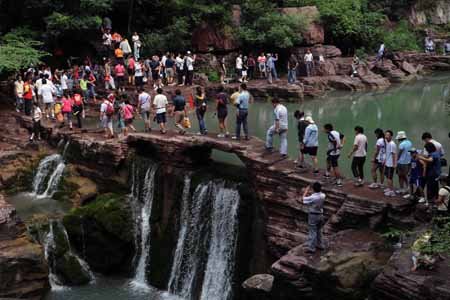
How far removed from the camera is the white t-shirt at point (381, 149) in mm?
14812

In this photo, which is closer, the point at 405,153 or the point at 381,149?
the point at 405,153

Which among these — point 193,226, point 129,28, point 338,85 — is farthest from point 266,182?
point 129,28

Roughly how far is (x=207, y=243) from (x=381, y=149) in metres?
6.69

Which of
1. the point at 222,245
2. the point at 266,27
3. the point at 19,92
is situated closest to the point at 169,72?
the point at 19,92

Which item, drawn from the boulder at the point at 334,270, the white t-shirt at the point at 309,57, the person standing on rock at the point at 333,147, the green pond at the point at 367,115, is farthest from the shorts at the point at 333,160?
the white t-shirt at the point at 309,57

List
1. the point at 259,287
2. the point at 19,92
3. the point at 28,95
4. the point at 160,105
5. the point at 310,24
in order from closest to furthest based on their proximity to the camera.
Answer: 1. the point at 259,287
2. the point at 160,105
3. the point at 28,95
4. the point at 19,92
5. the point at 310,24

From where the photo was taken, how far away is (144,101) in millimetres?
20516

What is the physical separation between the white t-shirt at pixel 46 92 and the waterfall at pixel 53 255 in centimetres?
651

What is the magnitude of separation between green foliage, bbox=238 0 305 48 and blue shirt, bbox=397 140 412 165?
21.2 meters

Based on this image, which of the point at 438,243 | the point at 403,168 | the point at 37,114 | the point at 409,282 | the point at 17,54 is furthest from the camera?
the point at 17,54

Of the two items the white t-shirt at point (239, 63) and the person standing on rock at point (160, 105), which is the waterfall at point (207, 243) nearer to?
the person standing on rock at point (160, 105)

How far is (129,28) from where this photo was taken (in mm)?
35000

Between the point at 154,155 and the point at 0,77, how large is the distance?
14.1 meters

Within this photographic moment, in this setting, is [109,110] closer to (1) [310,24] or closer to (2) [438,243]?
(2) [438,243]
